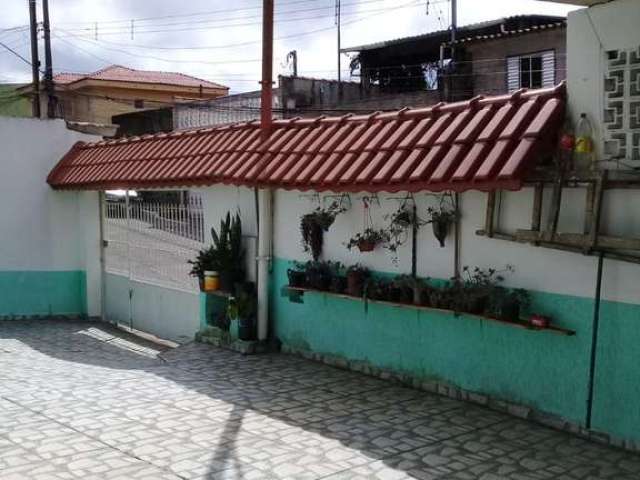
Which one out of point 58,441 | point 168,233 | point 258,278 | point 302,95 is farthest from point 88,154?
point 302,95

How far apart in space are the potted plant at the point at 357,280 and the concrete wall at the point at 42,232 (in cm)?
684

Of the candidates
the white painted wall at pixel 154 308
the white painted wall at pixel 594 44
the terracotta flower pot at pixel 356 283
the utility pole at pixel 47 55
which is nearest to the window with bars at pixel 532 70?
the utility pole at pixel 47 55

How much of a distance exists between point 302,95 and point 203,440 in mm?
19176

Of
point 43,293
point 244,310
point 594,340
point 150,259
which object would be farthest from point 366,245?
point 43,293

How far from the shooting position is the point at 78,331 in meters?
12.1

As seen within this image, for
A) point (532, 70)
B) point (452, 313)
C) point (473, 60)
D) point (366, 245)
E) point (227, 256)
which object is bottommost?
point (452, 313)

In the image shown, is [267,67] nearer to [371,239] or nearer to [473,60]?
[371,239]

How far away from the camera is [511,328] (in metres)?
6.45

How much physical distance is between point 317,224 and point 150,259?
165 inches

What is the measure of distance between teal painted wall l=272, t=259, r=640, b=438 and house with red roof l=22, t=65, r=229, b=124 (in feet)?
85.1

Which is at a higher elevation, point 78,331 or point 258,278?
point 258,278

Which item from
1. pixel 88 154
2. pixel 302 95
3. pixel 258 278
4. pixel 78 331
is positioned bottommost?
pixel 78 331

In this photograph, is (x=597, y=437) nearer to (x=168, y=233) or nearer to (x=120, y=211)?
(x=168, y=233)

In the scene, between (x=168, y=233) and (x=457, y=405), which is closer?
(x=457, y=405)
